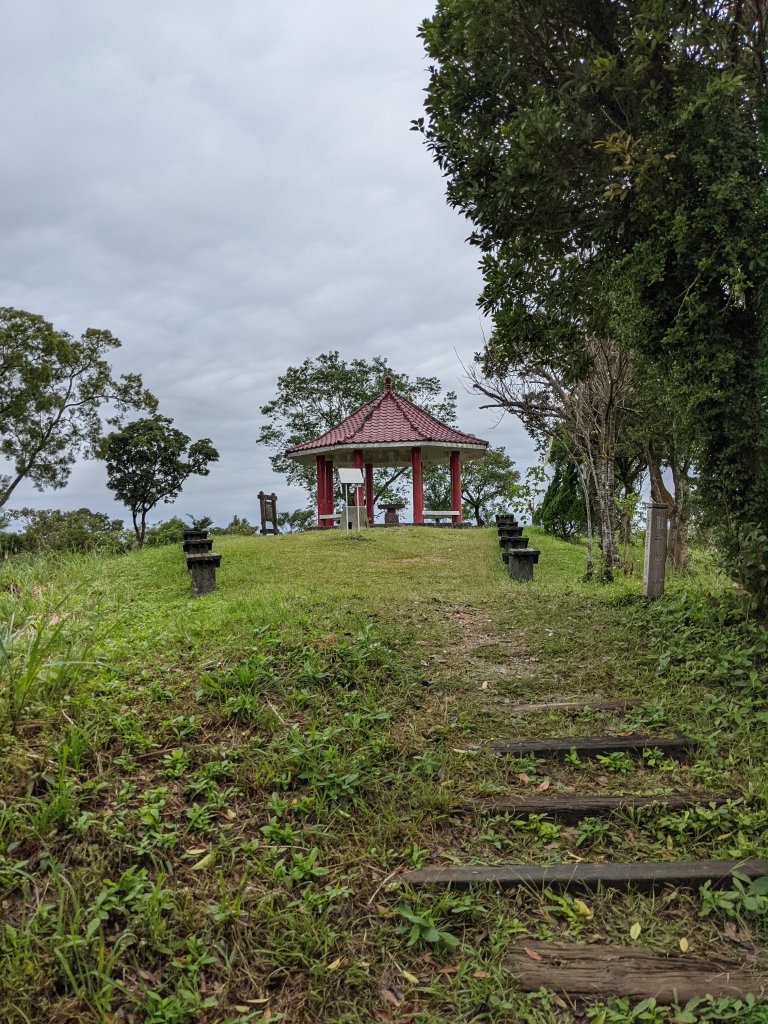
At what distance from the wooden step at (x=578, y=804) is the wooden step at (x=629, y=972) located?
2.62 ft

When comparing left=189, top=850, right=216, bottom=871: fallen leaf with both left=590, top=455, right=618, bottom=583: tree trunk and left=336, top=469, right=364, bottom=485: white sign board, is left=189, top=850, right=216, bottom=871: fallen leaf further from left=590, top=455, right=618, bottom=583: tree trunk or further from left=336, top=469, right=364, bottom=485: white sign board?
left=336, top=469, right=364, bottom=485: white sign board

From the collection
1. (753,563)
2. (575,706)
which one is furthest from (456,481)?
(575,706)

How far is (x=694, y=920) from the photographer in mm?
3029

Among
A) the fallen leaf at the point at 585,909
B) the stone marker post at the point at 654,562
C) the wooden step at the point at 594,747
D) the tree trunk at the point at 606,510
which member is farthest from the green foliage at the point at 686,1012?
the tree trunk at the point at 606,510

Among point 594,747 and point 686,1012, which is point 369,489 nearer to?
point 594,747

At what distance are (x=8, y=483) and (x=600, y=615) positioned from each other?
73.3 feet

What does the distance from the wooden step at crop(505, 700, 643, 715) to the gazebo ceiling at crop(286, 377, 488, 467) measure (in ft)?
52.7

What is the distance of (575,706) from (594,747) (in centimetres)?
60

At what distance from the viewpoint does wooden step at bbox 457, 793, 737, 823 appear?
3.66 m

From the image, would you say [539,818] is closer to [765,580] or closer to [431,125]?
[765,580]

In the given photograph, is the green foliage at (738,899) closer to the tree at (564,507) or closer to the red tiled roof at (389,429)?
the tree at (564,507)

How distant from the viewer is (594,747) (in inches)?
168

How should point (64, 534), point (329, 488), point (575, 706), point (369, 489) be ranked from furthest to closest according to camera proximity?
point (369, 489) < point (329, 488) < point (64, 534) < point (575, 706)

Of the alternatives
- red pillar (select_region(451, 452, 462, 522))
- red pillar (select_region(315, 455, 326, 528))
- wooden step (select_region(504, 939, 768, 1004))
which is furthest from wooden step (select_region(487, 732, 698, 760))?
red pillar (select_region(315, 455, 326, 528))
